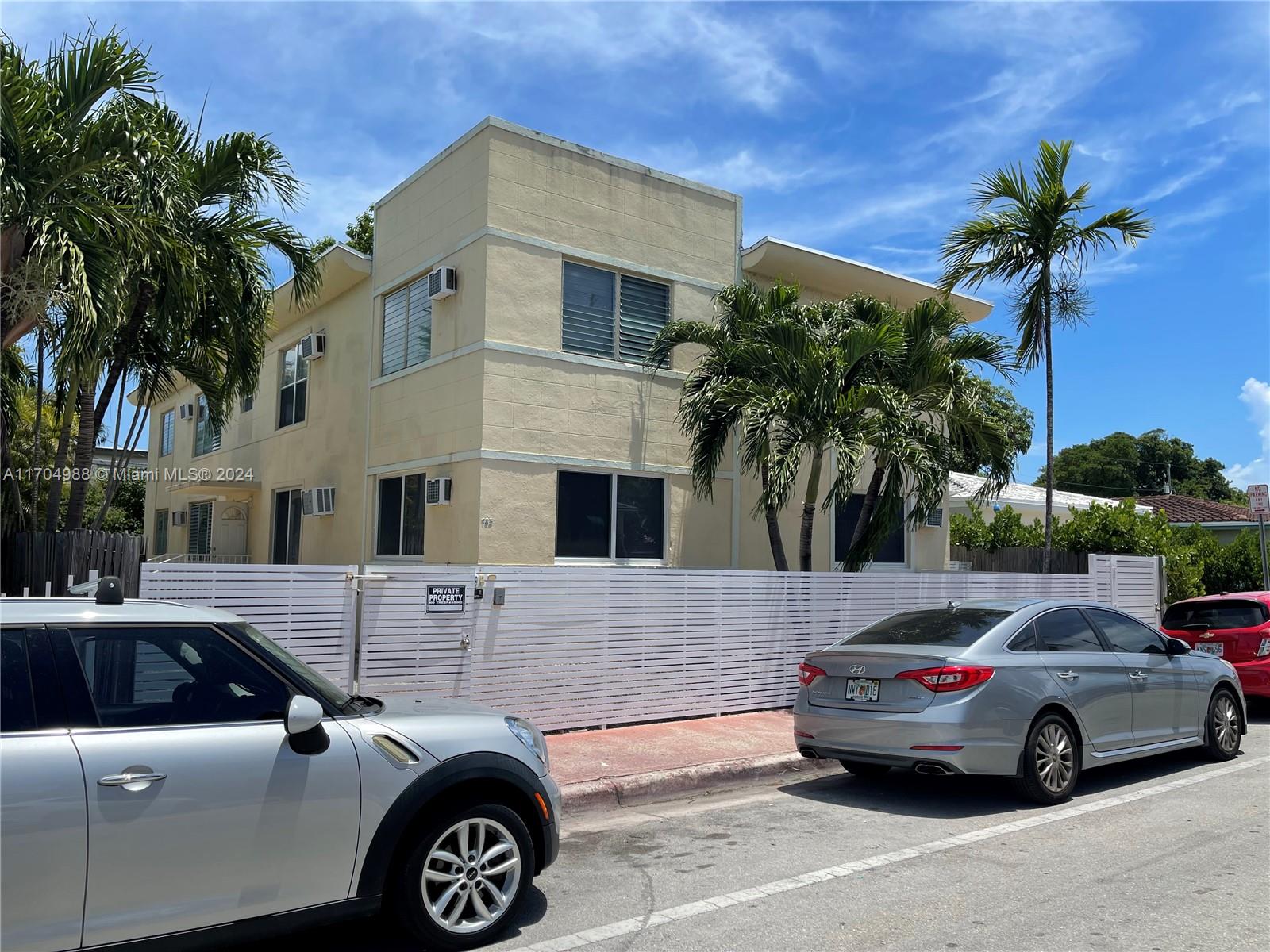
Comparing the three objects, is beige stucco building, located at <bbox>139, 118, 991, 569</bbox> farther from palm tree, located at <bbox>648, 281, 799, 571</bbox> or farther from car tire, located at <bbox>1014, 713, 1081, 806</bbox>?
car tire, located at <bbox>1014, 713, 1081, 806</bbox>

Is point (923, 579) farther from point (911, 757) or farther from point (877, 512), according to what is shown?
point (911, 757)

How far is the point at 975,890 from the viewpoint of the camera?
5430mm

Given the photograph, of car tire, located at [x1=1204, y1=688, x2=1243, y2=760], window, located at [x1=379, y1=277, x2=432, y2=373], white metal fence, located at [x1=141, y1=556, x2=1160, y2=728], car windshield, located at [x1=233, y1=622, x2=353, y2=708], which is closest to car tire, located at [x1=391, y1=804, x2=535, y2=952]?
car windshield, located at [x1=233, y1=622, x2=353, y2=708]

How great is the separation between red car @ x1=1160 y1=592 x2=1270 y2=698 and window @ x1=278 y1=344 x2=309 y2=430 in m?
13.6

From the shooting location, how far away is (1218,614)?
12102 mm

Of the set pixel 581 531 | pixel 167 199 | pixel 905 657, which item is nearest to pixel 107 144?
pixel 167 199

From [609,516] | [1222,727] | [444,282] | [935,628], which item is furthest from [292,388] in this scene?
[1222,727]

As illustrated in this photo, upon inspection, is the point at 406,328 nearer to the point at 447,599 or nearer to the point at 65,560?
the point at 65,560

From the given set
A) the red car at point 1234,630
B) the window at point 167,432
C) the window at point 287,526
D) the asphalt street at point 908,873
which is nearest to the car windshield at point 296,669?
the asphalt street at point 908,873

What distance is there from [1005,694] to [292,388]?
1469 centimetres

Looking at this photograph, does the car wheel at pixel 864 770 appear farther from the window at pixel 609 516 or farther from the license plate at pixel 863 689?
the window at pixel 609 516

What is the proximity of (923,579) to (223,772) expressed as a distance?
34.4 feet

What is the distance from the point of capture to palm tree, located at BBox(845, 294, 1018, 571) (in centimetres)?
1212

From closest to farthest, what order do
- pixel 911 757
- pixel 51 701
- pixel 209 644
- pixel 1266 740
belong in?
1. pixel 51 701
2. pixel 209 644
3. pixel 911 757
4. pixel 1266 740
